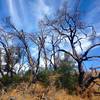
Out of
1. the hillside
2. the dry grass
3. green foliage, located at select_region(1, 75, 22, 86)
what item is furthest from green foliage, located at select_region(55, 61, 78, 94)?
green foliage, located at select_region(1, 75, 22, 86)

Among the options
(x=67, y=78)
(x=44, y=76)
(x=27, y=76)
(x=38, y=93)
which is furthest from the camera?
(x=27, y=76)

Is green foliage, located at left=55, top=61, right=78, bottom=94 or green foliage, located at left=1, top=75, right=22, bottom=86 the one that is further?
green foliage, located at left=1, top=75, right=22, bottom=86

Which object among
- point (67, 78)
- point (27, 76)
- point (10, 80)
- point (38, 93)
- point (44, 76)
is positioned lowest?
point (38, 93)

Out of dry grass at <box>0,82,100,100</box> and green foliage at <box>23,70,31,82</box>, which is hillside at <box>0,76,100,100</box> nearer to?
dry grass at <box>0,82,100,100</box>

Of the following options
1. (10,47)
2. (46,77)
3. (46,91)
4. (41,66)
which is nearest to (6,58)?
(10,47)

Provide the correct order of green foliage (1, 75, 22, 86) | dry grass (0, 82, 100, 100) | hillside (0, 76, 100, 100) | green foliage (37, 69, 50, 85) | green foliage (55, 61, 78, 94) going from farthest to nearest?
1. green foliage (1, 75, 22, 86)
2. green foliage (37, 69, 50, 85)
3. green foliage (55, 61, 78, 94)
4. hillside (0, 76, 100, 100)
5. dry grass (0, 82, 100, 100)

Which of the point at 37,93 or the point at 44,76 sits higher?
the point at 44,76

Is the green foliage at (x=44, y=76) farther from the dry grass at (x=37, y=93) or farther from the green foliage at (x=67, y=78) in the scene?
the green foliage at (x=67, y=78)

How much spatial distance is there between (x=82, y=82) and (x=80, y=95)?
158 centimetres

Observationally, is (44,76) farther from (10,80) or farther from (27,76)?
(10,80)

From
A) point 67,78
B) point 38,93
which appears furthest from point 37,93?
point 67,78

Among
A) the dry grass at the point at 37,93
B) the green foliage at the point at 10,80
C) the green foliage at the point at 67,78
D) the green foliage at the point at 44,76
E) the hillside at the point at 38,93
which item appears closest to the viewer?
the dry grass at the point at 37,93

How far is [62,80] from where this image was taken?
97.9 ft

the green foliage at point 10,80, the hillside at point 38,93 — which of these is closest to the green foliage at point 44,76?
the hillside at point 38,93
